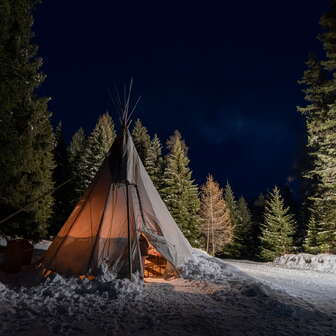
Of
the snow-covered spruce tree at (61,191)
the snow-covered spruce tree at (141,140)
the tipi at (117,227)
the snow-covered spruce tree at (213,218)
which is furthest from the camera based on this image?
the snow-covered spruce tree at (141,140)

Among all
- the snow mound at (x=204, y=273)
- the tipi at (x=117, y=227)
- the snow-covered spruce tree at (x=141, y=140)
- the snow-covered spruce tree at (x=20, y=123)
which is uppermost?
the snow-covered spruce tree at (x=141, y=140)

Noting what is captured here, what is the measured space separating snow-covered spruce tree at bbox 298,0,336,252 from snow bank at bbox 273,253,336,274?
1642 mm

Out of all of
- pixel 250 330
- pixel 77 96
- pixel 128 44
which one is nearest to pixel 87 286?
pixel 250 330

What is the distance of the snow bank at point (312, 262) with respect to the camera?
12.1m

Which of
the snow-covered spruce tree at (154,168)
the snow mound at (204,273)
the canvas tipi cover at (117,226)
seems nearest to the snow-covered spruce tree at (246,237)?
the snow-covered spruce tree at (154,168)

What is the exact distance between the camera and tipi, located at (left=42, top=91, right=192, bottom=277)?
657cm

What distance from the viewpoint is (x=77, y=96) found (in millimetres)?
120188

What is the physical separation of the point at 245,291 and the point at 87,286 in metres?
3.61

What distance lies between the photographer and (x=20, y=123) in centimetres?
1076

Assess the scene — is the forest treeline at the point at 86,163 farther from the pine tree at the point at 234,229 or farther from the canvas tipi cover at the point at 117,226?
the canvas tipi cover at the point at 117,226

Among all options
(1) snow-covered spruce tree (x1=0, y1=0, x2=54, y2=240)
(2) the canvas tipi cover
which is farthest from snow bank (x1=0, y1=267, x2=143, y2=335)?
(1) snow-covered spruce tree (x1=0, y1=0, x2=54, y2=240)

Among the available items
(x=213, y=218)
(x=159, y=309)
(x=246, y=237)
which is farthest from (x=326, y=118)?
(x=246, y=237)

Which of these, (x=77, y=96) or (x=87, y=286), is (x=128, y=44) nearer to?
(x=77, y=96)

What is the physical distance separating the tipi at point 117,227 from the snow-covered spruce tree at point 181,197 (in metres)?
14.5
